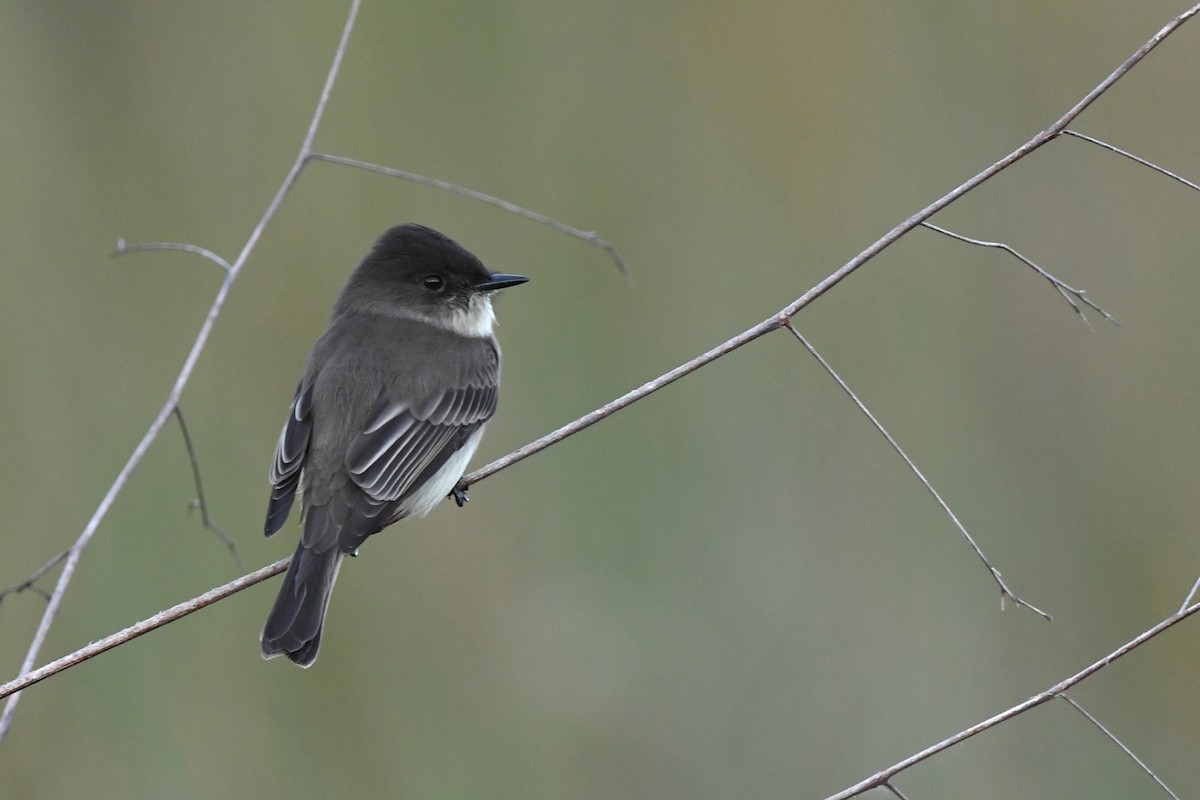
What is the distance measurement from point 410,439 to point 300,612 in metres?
0.60

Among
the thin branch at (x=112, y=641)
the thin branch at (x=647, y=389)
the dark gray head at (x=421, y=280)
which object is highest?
the thin branch at (x=647, y=389)

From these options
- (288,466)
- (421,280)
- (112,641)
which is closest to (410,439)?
(288,466)

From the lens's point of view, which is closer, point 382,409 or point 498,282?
point 382,409

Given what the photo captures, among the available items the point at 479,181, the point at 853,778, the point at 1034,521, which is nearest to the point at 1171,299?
the point at 1034,521

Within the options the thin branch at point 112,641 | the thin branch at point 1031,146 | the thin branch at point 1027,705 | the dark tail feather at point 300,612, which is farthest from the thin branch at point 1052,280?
the dark tail feather at point 300,612

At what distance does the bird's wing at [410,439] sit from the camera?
3.10m

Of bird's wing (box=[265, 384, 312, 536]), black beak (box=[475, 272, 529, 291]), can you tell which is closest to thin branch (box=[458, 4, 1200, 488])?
bird's wing (box=[265, 384, 312, 536])

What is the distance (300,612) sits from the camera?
9.29 ft

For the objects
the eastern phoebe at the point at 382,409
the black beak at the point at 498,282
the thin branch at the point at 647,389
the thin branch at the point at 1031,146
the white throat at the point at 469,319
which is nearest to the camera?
the thin branch at the point at 1031,146

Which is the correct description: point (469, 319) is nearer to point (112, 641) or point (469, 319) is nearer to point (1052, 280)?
point (112, 641)

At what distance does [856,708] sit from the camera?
4172 mm

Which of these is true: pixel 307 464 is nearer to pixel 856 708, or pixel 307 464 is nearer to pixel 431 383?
pixel 431 383

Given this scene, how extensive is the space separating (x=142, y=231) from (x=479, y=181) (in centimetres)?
114

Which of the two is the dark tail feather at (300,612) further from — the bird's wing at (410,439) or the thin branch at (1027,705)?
the thin branch at (1027,705)
